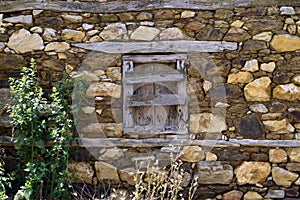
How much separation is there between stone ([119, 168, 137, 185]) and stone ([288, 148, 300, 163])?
1.80 meters

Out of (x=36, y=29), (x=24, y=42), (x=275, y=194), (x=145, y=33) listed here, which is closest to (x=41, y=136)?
(x=24, y=42)

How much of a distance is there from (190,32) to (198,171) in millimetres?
1625

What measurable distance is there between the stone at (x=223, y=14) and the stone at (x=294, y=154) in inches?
67.3

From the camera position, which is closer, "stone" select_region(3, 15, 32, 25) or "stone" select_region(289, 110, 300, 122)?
"stone" select_region(289, 110, 300, 122)

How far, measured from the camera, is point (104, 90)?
15.7ft

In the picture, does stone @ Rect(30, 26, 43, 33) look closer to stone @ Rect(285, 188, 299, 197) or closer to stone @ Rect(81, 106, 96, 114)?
stone @ Rect(81, 106, 96, 114)

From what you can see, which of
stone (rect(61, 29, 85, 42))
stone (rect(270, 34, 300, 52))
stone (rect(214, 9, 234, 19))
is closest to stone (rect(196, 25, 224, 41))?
stone (rect(214, 9, 234, 19))

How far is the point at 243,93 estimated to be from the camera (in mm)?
4734

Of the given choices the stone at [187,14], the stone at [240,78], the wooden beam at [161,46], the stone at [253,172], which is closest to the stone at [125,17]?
the wooden beam at [161,46]

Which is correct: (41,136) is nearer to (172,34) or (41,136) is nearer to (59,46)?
(59,46)

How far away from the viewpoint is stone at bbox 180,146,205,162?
15.5ft

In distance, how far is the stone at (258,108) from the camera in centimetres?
470

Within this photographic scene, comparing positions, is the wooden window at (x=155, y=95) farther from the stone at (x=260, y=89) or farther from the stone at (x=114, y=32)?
the stone at (x=260, y=89)

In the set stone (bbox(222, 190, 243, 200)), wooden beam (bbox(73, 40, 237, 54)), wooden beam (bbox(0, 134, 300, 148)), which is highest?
wooden beam (bbox(73, 40, 237, 54))
